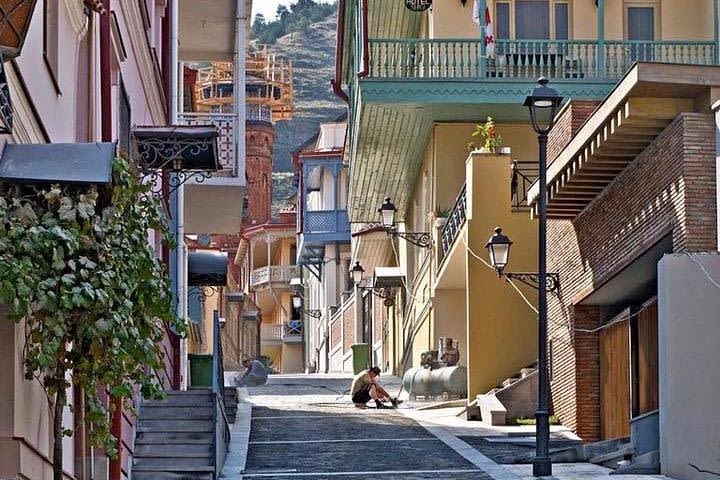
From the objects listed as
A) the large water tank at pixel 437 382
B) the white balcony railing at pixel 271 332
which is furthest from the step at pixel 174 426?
the white balcony railing at pixel 271 332

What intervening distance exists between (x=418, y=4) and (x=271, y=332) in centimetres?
5146

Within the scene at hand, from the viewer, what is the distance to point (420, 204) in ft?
124

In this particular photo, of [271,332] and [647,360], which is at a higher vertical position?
[271,332]

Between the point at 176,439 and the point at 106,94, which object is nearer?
the point at 106,94

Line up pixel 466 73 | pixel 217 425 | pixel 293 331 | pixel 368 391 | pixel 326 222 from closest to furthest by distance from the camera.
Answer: pixel 217 425, pixel 368 391, pixel 466 73, pixel 326 222, pixel 293 331

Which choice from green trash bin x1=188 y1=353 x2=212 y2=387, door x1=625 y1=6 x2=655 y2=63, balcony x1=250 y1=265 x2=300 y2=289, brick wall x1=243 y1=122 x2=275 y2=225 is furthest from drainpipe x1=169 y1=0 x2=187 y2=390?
brick wall x1=243 y1=122 x2=275 y2=225

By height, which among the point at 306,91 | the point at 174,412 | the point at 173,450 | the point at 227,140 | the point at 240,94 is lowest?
the point at 173,450

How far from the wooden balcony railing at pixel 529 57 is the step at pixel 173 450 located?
1478 centimetres

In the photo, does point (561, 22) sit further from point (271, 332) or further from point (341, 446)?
point (271, 332)

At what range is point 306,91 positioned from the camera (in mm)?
183750

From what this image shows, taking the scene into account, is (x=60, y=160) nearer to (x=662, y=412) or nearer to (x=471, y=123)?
(x=662, y=412)

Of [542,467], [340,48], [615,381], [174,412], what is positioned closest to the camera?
[542,467]

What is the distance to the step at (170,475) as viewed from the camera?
16.8 metres

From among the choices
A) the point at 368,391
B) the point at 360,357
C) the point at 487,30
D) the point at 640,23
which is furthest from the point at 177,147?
the point at 360,357
